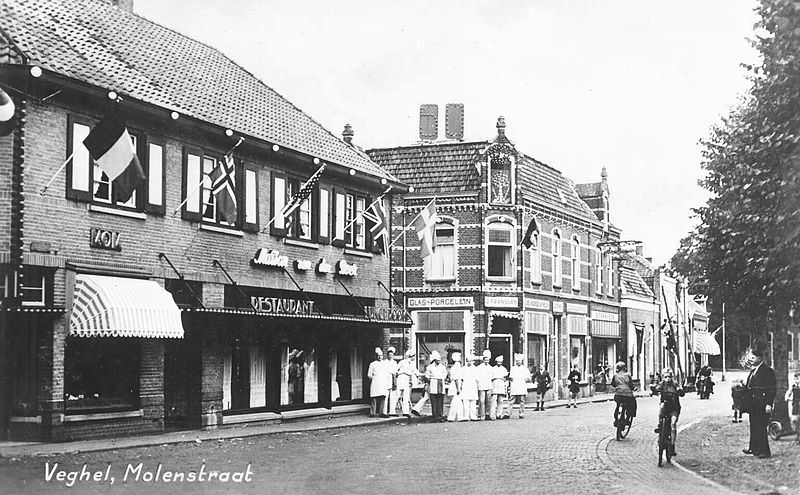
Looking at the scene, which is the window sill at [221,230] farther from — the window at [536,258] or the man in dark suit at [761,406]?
the window at [536,258]

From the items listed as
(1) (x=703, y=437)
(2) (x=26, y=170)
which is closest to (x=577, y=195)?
(1) (x=703, y=437)

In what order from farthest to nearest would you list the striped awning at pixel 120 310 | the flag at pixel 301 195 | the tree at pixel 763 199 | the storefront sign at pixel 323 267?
the storefront sign at pixel 323 267 < the flag at pixel 301 195 < the striped awning at pixel 120 310 < the tree at pixel 763 199

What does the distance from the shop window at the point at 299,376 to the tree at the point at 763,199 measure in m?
10.2

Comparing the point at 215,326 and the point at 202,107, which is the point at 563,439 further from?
the point at 202,107

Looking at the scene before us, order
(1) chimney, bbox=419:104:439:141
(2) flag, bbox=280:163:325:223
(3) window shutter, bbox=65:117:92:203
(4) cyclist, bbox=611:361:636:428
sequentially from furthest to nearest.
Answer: (1) chimney, bbox=419:104:439:141 < (2) flag, bbox=280:163:325:223 < (4) cyclist, bbox=611:361:636:428 < (3) window shutter, bbox=65:117:92:203

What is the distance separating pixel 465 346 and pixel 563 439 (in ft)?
57.2

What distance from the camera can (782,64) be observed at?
1594 cm

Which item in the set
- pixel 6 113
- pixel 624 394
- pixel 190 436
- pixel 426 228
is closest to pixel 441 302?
pixel 426 228

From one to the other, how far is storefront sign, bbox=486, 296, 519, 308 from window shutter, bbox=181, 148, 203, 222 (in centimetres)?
1789

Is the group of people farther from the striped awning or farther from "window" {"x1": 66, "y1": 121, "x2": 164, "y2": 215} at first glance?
the striped awning

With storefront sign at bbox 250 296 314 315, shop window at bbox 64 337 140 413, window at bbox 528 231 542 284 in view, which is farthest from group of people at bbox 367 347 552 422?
window at bbox 528 231 542 284

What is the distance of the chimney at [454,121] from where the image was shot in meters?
41.7

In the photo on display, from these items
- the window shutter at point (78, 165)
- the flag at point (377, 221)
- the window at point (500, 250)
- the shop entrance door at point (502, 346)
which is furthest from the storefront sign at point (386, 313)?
the window shutter at point (78, 165)

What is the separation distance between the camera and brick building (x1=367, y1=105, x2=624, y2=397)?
125 feet
